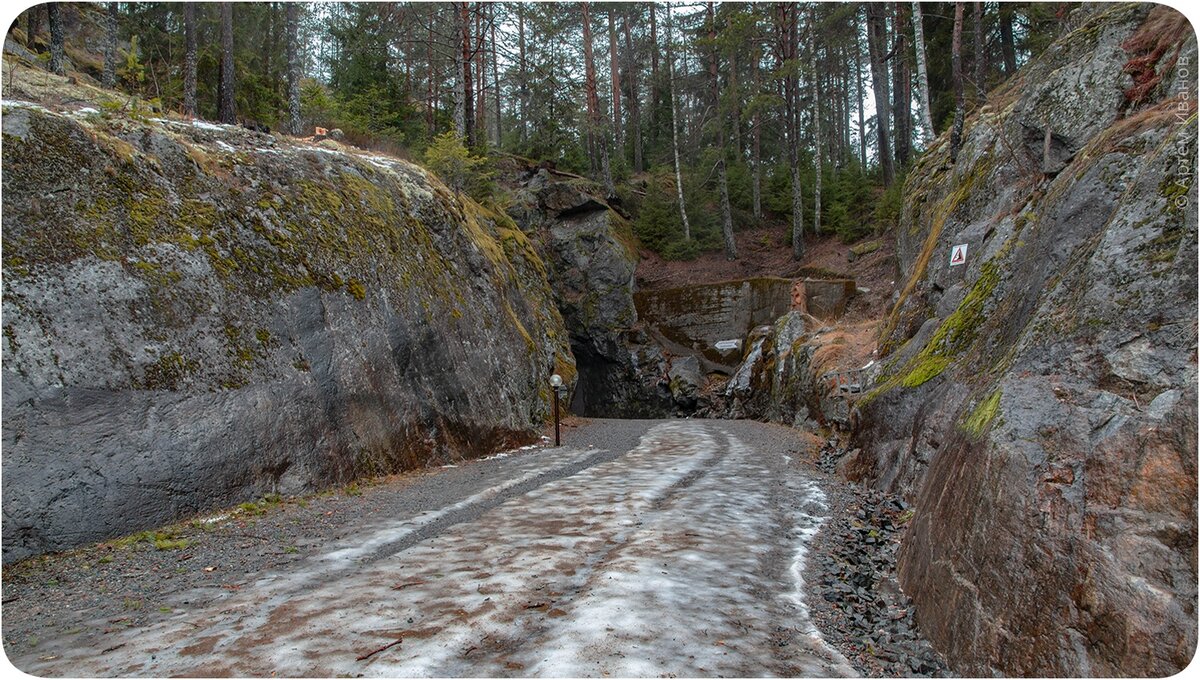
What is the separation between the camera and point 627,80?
39.9m

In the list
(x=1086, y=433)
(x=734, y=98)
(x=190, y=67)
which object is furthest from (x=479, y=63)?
(x=1086, y=433)

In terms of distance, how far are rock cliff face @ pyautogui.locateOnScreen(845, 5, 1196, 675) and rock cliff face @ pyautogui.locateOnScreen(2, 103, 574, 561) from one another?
717 cm

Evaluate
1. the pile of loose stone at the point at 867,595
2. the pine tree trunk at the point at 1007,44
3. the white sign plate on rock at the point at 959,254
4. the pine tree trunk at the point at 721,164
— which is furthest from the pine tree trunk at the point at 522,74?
the pile of loose stone at the point at 867,595

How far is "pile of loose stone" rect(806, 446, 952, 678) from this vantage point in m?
3.70

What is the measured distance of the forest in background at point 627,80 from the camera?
16.8 meters

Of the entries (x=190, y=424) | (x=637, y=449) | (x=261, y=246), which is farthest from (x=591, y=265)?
(x=190, y=424)

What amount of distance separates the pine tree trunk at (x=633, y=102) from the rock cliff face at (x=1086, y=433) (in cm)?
3163

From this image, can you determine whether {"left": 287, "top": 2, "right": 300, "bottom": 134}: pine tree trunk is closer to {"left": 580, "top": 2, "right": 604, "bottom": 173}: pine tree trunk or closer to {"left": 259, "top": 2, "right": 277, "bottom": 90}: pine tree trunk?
{"left": 259, "top": 2, "right": 277, "bottom": 90}: pine tree trunk

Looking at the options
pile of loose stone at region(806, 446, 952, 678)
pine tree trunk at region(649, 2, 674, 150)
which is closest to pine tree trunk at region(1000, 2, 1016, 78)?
pine tree trunk at region(649, 2, 674, 150)

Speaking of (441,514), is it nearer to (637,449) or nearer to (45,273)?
(45,273)

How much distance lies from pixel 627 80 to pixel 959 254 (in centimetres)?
3438

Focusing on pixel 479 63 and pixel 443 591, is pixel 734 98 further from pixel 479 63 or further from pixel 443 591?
pixel 443 591

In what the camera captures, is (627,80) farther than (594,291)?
Yes

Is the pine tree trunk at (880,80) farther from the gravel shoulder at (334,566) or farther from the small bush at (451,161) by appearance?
the gravel shoulder at (334,566)
